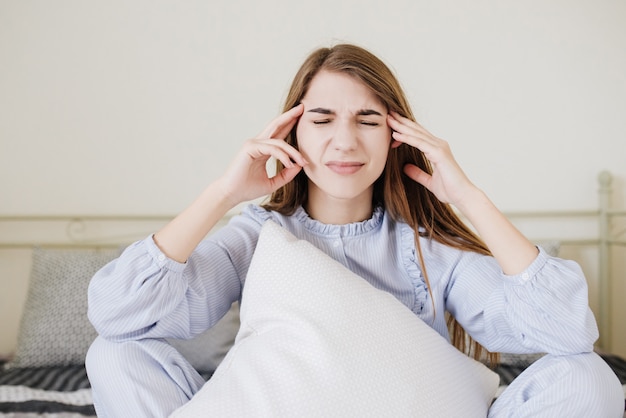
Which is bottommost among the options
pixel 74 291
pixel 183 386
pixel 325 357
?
pixel 74 291

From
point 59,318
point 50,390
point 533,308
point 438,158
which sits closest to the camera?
point 533,308

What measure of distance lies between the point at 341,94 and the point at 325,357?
1.62 ft

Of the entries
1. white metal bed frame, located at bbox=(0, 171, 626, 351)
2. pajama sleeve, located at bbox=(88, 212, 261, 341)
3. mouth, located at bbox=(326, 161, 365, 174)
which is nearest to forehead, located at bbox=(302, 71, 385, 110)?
mouth, located at bbox=(326, 161, 365, 174)

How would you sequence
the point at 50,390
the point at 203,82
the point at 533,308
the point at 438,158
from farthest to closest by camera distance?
the point at 203,82
the point at 50,390
the point at 438,158
the point at 533,308

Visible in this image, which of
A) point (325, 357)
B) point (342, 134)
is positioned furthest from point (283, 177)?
point (325, 357)

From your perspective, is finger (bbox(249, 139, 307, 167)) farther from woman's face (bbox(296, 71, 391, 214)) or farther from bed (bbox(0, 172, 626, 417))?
bed (bbox(0, 172, 626, 417))

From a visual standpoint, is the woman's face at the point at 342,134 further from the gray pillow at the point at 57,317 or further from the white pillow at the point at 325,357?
the gray pillow at the point at 57,317

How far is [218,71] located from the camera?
2311mm

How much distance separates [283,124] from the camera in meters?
1.11

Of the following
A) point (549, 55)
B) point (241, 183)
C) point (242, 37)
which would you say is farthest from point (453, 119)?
point (241, 183)

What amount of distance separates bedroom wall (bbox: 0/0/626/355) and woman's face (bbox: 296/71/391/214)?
1.24 meters

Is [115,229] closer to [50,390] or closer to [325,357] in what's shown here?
[50,390]

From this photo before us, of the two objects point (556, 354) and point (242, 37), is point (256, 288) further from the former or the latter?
point (242, 37)

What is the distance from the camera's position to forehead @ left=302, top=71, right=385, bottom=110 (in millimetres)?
1088
